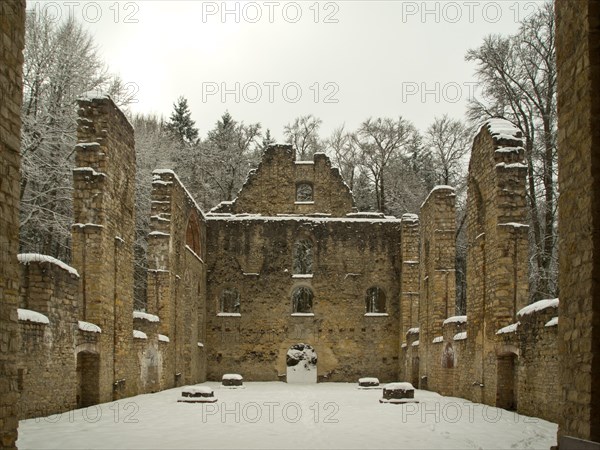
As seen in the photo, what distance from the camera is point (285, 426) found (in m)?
12.7

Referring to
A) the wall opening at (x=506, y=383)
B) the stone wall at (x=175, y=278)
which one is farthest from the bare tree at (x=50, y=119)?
the wall opening at (x=506, y=383)

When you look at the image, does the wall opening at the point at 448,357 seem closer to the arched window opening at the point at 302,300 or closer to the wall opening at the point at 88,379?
the wall opening at the point at 88,379

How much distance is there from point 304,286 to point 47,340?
58.9 ft

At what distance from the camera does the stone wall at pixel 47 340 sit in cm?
1302

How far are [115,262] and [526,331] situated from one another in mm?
10491

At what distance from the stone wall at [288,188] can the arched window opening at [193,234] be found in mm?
3336

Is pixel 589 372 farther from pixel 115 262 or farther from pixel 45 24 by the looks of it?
pixel 45 24

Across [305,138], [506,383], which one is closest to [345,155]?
[305,138]

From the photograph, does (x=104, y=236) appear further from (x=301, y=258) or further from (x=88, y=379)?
(x=301, y=258)

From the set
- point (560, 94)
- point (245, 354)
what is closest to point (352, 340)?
point (245, 354)

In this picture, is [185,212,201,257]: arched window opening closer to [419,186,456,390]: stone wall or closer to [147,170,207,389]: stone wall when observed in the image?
[147,170,207,389]: stone wall

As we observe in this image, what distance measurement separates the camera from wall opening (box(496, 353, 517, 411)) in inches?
624

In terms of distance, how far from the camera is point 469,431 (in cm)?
1189


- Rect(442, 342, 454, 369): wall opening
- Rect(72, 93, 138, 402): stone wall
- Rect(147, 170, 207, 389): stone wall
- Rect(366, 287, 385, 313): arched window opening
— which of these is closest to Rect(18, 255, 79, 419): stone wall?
Rect(72, 93, 138, 402): stone wall
